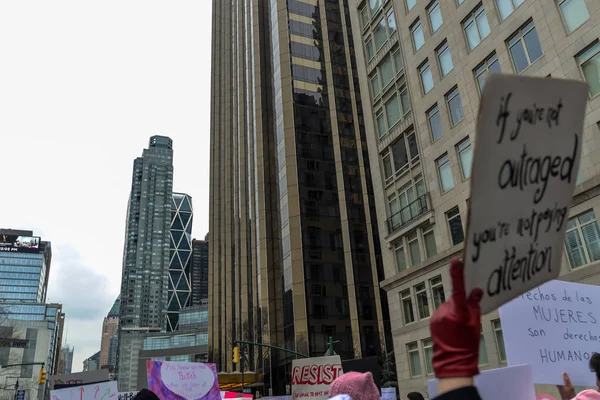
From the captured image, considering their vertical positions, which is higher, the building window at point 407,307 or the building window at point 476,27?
the building window at point 476,27

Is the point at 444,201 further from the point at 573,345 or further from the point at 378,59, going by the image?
the point at 573,345

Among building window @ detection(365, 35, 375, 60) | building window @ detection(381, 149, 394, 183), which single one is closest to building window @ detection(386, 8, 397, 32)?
building window @ detection(365, 35, 375, 60)

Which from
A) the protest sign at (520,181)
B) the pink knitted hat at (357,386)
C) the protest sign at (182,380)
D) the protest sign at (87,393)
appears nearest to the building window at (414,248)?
the protest sign at (182,380)

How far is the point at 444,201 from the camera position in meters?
24.6

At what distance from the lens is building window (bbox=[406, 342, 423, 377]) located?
25561mm

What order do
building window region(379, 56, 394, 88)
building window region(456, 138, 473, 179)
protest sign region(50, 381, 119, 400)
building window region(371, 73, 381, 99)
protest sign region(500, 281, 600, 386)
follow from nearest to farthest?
protest sign region(500, 281, 600, 386) → protest sign region(50, 381, 119, 400) → building window region(456, 138, 473, 179) → building window region(379, 56, 394, 88) → building window region(371, 73, 381, 99)

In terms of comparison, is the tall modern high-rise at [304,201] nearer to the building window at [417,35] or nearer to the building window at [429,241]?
the building window at [429,241]

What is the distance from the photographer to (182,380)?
392 inches

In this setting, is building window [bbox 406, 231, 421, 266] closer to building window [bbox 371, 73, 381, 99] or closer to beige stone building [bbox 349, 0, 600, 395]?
beige stone building [bbox 349, 0, 600, 395]

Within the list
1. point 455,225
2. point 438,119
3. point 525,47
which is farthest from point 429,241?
point 525,47

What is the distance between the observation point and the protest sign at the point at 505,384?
363 cm

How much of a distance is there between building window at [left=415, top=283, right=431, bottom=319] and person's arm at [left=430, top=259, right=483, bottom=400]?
2474 centimetres

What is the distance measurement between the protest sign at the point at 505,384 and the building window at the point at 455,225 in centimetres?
2040

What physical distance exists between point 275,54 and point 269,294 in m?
29.7
